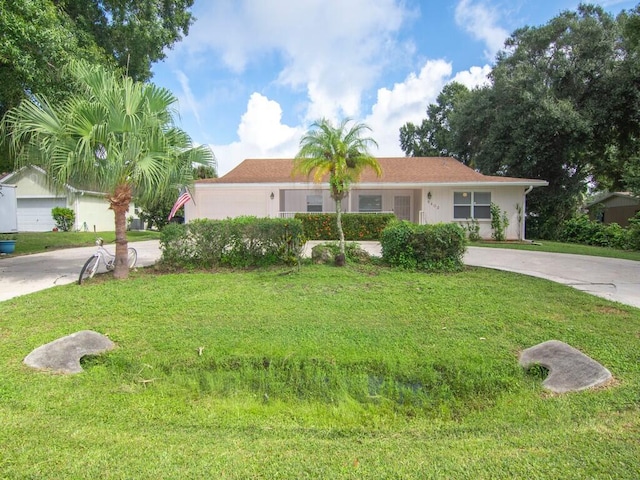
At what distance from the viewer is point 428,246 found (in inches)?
306

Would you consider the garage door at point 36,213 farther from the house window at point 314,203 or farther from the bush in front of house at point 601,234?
the bush in front of house at point 601,234

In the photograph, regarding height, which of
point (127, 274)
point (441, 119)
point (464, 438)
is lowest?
point (464, 438)

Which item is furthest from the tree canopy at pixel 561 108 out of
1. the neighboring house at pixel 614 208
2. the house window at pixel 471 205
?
the neighboring house at pixel 614 208

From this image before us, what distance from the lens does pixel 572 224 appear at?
55.3 ft

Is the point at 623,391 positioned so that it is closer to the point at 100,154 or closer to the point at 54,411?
the point at 54,411

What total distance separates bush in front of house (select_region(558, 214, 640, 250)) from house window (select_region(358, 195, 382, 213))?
384 inches

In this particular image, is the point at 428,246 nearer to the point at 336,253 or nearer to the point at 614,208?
the point at 336,253

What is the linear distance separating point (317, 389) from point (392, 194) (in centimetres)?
1567

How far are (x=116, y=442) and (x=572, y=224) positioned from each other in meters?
20.6

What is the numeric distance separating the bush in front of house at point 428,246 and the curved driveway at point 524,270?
158 cm

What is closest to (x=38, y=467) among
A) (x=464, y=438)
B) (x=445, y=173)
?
(x=464, y=438)

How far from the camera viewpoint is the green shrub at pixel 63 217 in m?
20.9

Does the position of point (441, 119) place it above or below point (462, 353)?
above

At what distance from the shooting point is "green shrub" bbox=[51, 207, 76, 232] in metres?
20.9
